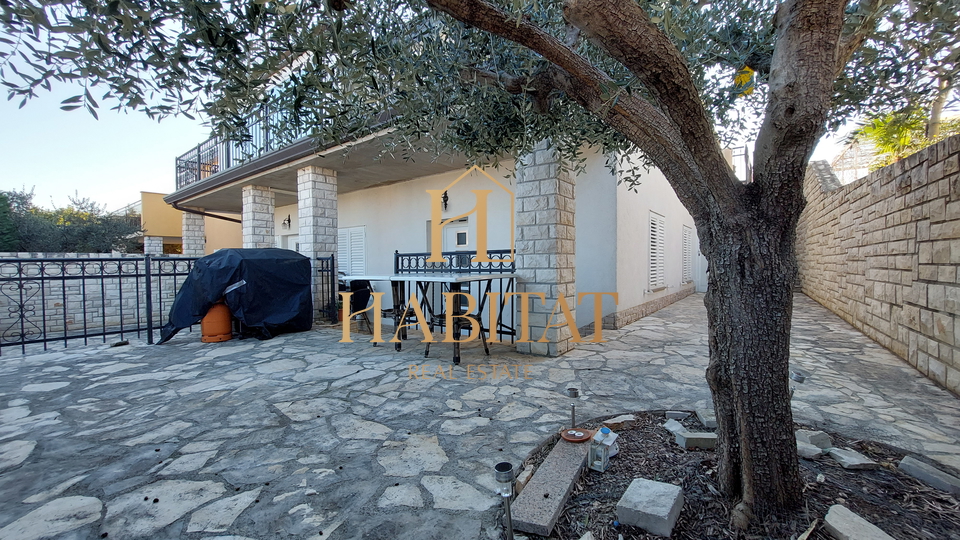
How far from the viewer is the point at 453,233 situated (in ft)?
25.5

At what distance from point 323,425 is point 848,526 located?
276cm

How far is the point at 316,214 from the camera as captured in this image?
282 inches

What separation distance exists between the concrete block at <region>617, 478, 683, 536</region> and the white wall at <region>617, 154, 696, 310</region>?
194 inches

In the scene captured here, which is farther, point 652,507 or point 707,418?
point 707,418

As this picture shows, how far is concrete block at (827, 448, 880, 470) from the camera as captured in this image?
1924 mm

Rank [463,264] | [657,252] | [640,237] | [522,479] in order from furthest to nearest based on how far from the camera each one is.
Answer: [657,252] < [640,237] < [463,264] < [522,479]

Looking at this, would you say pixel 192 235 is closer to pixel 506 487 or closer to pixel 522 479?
pixel 522 479

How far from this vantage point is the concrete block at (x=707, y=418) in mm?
2400

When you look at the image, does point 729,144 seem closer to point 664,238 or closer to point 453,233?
point 453,233

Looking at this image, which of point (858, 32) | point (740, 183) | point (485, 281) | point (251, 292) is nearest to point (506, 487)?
point (740, 183)

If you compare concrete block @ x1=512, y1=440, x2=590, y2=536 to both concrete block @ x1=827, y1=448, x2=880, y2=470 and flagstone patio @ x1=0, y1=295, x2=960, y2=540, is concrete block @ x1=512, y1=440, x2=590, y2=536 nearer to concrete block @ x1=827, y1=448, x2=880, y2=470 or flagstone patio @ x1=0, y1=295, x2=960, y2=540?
flagstone patio @ x1=0, y1=295, x2=960, y2=540

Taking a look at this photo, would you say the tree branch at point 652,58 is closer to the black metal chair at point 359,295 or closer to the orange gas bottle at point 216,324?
the black metal chair at point 359,295

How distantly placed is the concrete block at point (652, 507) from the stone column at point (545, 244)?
296 centimetres

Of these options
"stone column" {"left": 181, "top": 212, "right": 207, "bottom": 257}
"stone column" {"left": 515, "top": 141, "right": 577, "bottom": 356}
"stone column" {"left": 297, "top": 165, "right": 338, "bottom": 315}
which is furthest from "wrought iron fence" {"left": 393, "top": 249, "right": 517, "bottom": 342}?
"stone column" {"left": 181, "top": 212, "right": 207, "bottom": 257}
